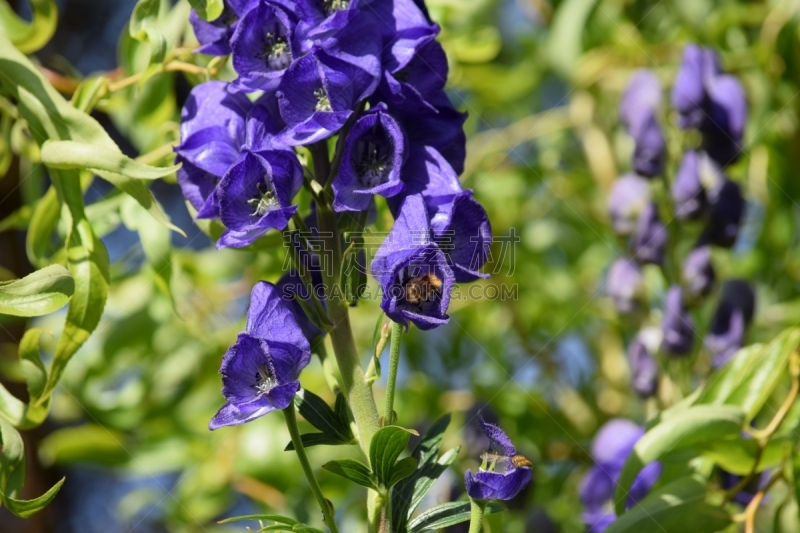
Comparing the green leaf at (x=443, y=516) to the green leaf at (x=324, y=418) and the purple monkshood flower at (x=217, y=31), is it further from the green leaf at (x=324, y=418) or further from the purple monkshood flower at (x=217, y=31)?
the purple monkshood flower at (x=217, y=31)

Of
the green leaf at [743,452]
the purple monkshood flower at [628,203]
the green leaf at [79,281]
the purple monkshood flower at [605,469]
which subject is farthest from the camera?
the purple monkshood flower at [628,203]

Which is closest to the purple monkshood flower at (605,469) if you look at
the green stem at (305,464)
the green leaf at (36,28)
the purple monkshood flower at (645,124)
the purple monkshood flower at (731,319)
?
the purple monkshood flower at (731,319)

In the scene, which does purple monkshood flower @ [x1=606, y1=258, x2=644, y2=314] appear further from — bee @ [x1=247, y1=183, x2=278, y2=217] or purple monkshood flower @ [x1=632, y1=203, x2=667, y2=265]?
bee @ [x1=247, y1=183, x2=278, y2=217]

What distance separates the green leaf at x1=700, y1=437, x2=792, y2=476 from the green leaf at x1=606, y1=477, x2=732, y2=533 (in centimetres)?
3

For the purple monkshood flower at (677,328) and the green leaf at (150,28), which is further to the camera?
the purple monkshood flower at (677,328)

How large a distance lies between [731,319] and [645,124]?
10.5 inches

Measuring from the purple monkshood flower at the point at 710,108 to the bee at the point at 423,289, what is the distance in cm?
67

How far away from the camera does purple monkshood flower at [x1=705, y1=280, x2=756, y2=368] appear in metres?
1.14

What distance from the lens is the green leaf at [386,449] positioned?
1.87 ft

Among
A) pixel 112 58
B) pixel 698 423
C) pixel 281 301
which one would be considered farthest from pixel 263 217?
pixel 112 58

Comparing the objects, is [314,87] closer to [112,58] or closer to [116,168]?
[116,168]

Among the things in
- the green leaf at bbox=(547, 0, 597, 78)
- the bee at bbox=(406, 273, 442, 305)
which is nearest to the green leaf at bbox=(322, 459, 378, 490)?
the bee at bbox=(406, 273, 442, 305)

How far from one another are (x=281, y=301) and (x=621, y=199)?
706mm

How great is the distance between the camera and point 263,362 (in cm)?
59
